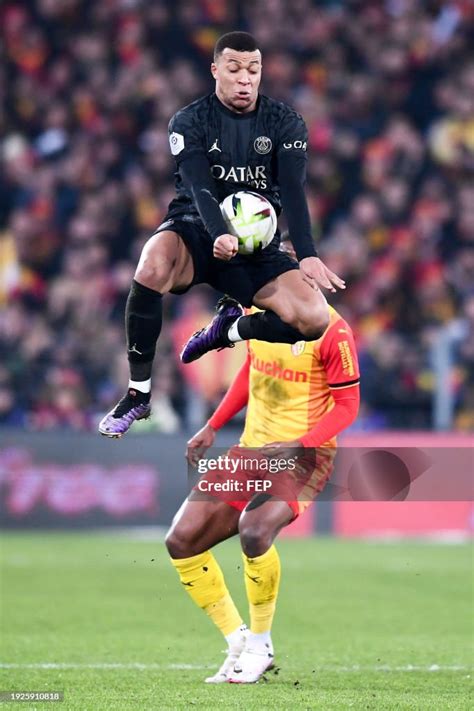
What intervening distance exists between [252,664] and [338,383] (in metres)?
1.59

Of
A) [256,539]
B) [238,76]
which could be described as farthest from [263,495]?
[238,76]

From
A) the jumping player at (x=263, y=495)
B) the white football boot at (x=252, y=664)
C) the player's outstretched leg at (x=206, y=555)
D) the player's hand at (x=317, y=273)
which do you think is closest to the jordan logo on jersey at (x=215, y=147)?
the player's hand at (x=317, y=273)

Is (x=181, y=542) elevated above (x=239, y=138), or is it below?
below

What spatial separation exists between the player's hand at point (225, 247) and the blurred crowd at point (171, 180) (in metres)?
8.00

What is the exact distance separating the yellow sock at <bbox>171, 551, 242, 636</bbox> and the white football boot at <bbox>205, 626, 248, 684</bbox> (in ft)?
0.23

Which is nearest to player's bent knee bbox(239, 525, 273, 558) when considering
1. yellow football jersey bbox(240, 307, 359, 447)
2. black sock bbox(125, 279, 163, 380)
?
yellow football jersey bbox(240, 307, 359, 447)

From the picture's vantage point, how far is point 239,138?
689 centimetres

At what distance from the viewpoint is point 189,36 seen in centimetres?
1906

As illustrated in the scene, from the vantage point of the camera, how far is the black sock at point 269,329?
689 centimetres

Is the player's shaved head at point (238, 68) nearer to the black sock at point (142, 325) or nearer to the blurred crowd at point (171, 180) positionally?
the black sock at point (142, 325)

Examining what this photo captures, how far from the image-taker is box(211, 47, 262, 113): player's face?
22.1 ft

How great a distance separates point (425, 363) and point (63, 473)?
4.27 metres

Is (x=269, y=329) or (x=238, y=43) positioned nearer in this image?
(x=238, y=43)

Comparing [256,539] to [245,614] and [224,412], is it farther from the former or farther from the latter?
[245,614]
